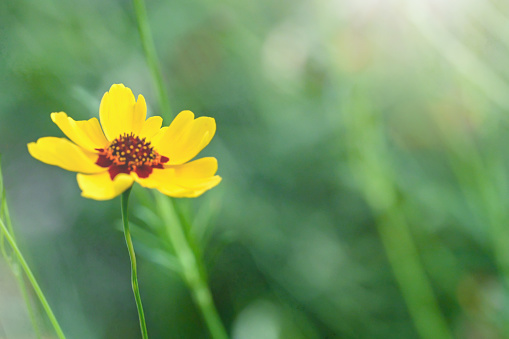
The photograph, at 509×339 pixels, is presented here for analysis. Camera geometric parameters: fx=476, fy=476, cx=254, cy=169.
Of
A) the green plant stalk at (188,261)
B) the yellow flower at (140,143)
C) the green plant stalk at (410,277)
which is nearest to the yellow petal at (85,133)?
the yellow flower at (140,143)

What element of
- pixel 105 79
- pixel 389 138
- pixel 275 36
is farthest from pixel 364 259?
pixel 105 79

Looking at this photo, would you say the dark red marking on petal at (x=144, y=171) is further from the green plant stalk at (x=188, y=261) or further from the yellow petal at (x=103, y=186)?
the green plant stalk at (x=188, y=261)

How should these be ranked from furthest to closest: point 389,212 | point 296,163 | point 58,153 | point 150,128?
point 296,163 < point 389,212 < point 150,128 < point 58,153

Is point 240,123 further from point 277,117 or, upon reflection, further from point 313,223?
point 313,223

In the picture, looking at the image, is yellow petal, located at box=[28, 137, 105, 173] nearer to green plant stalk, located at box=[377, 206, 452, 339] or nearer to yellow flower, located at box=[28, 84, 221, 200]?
yellow flower, located at box=[28, 84, 221, 200]

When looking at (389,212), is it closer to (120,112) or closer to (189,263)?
(189,263)

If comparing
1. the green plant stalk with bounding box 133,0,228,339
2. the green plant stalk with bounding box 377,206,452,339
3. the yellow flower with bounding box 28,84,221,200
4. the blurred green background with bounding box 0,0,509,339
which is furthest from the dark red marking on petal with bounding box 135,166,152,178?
the green plant stalk with bounding box 377,206,452,339

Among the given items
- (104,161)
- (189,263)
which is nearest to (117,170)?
(104,161)
